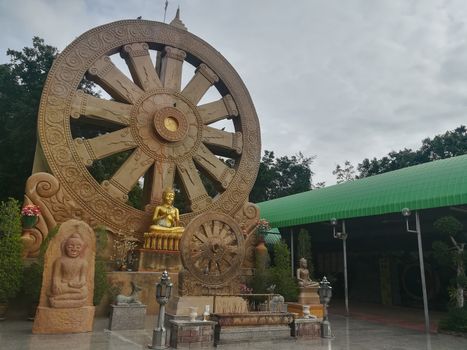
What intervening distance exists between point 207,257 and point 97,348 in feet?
13.9

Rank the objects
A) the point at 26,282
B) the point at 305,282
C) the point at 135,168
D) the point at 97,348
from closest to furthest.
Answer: the point at 97,348 < the point at 26,282 < the point at 305,282 < the point at 135,168

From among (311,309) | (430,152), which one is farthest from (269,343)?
(430,152)

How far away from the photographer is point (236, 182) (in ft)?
50.3

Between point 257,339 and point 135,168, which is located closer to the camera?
point 257,339

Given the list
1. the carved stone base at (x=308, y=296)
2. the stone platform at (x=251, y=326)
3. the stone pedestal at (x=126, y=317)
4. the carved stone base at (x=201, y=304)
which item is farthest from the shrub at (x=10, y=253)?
the carved stone base at (x=308, y=296)

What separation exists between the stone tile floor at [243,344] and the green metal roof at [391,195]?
3475 millimetres

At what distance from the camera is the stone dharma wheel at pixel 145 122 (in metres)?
12.6

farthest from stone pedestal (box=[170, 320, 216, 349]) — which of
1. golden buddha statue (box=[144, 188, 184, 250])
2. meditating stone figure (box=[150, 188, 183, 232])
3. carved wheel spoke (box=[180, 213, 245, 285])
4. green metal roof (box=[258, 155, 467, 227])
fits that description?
green metal roof (box=[258, 155, 467, 227])

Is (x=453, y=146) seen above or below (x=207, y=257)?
above

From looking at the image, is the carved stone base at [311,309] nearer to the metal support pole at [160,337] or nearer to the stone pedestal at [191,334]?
the stone pedestal at [191,334]

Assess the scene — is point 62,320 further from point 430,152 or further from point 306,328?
point 430,152

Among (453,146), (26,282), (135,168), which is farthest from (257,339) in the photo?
(453,146)

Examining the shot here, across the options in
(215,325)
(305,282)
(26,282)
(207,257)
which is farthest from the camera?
(305,282)

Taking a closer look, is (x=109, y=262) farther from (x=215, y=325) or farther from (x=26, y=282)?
(x=215, y=325)
